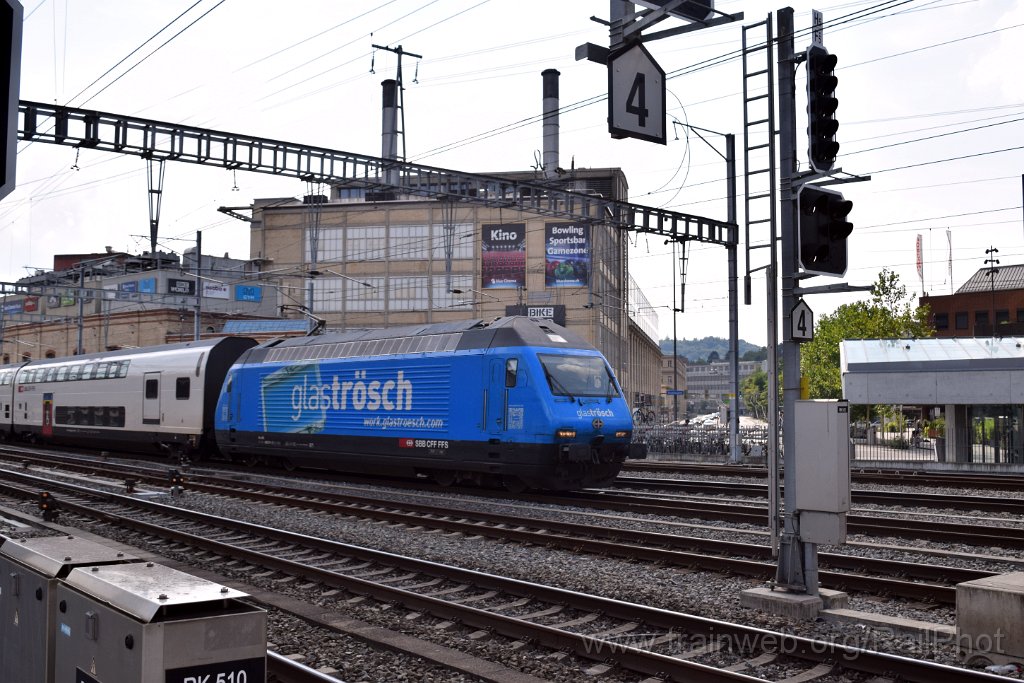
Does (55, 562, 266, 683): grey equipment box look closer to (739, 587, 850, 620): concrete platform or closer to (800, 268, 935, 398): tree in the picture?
(739, 587, 850, 620): concrete platform

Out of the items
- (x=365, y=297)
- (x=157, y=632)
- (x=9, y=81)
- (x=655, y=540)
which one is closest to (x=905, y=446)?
(x=655, y=540)

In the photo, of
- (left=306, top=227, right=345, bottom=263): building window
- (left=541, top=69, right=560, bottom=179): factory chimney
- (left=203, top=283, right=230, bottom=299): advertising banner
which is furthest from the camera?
(left=306, top=227, right=345, bottom=263): building window

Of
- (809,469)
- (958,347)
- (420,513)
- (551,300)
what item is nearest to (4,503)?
(420,513)

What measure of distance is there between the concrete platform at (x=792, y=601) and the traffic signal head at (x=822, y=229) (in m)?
3.23

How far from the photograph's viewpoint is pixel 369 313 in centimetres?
7375

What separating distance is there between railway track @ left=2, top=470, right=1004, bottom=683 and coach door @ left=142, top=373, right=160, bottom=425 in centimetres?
1616

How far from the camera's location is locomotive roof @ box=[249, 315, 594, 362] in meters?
18.9

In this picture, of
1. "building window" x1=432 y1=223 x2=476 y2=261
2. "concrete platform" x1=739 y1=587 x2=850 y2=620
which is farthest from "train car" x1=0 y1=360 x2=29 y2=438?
"concrete platform" x1=739 y1=587 x2=850 y2=620

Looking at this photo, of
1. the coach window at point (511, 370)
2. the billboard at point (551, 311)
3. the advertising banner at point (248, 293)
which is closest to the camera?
the coach window at point (511, 370)

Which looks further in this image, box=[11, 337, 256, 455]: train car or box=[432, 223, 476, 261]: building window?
box=[432, 223, 476, 261]: building window

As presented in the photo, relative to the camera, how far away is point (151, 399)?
2958 cm

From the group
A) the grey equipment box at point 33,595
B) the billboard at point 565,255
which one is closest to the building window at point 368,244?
the billboard at point 565,255

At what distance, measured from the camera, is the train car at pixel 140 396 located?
28.0 m

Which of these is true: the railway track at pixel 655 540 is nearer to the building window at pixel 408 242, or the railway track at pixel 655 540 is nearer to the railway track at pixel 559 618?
the railway track at pixel 559 618
